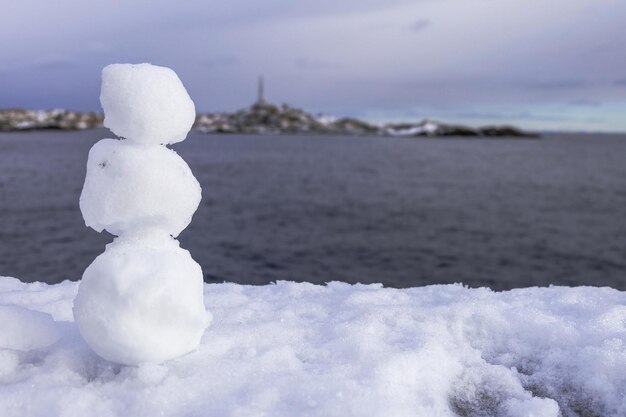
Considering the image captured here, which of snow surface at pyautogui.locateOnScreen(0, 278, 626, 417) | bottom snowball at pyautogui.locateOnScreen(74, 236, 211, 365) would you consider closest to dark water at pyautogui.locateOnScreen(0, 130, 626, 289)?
snow surface at pyautogui.locateOnScreen(0, 278, 626, 417)

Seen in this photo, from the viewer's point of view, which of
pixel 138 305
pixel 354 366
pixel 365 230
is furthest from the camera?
pixel 365 230

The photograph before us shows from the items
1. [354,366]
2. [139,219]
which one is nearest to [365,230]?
[354,366]

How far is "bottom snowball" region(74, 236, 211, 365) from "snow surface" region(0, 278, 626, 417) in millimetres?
214

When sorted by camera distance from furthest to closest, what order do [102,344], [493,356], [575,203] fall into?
1. [575,203]
2. [493,356]
3. [102,344]

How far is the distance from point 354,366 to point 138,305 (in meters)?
1.78

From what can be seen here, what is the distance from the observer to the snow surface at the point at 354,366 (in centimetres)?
399

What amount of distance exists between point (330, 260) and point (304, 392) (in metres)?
24.3

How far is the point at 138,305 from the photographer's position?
14.0 ft

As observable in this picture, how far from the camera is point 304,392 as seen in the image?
13.4 ft

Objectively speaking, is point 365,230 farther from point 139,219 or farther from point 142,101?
point 142,101

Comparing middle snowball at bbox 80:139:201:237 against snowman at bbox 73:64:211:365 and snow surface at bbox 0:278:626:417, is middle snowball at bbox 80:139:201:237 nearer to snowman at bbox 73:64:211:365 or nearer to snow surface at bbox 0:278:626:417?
snowman at bbox 73:64:211:365

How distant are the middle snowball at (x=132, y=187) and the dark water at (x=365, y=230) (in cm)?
2009

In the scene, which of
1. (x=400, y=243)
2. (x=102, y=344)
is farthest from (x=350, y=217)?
(x=102, y=344)

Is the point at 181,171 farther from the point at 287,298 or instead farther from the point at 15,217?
the point at 15,217
